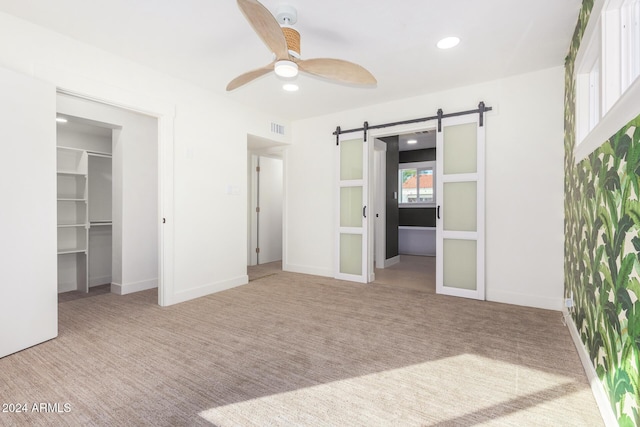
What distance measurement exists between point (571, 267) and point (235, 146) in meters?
3.95

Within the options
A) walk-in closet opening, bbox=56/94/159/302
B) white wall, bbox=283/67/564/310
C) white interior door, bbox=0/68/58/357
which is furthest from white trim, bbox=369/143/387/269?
white interior door, bbox=0/68/58/357

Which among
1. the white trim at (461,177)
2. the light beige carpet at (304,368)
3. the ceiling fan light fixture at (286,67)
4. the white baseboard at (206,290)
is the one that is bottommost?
the light beige carpet at (304,368)

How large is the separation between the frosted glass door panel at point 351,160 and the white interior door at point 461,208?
1135 mm

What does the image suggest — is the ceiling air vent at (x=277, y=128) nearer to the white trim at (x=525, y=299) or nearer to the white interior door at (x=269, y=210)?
the white interior door at (x=269, y=210)

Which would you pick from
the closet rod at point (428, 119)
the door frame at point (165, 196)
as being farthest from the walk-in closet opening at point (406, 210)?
the door frame at point (165, 196)

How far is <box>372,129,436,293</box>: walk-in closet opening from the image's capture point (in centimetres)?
525

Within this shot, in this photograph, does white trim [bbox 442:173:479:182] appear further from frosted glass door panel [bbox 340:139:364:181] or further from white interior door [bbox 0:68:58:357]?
white interior door [bbox 0:68:58:357]

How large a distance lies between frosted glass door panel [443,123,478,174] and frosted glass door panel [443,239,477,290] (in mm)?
890

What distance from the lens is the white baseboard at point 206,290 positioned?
Answer: 352cm

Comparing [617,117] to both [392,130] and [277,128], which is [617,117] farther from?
[277,128]

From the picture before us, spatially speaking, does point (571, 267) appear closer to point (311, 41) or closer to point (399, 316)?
point (399, 316)

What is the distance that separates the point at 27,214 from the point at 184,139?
1.68 m

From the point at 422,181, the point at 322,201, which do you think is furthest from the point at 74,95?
the point at 422,181

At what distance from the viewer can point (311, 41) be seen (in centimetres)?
270
